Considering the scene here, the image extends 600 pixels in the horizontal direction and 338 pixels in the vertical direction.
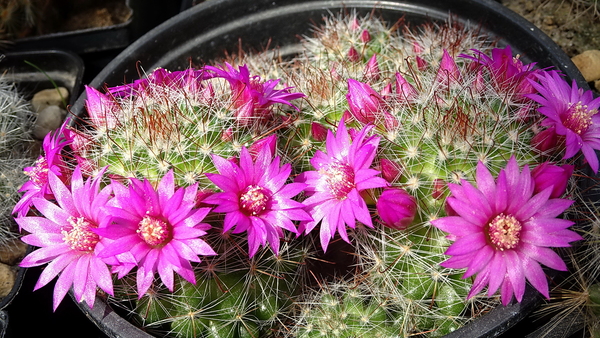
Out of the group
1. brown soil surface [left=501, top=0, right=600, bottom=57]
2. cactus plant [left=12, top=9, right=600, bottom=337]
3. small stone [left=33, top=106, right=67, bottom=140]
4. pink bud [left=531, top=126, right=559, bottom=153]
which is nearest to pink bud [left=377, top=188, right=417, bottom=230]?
cactus plant [left=12, top=9, right=600, bottom=337]

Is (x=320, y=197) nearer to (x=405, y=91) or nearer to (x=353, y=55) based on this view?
(x=405, y=91)

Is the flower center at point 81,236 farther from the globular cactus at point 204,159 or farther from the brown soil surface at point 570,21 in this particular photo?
the brown soil surface at point 570,21

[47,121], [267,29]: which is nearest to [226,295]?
[267,29]

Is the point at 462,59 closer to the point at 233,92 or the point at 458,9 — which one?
the point at 458,9

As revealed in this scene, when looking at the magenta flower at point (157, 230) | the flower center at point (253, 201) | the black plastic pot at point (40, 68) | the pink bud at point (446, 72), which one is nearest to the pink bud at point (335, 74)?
the pink bud at point (446, 72)

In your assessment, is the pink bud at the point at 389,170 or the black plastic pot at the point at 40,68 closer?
the pink bud at the point at 389,170

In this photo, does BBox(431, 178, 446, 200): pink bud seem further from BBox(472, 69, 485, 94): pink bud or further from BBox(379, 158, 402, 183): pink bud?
BBox(472, 69, 485, 94): pink bud

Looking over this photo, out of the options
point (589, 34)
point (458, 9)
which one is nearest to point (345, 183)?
point (458, 9)
